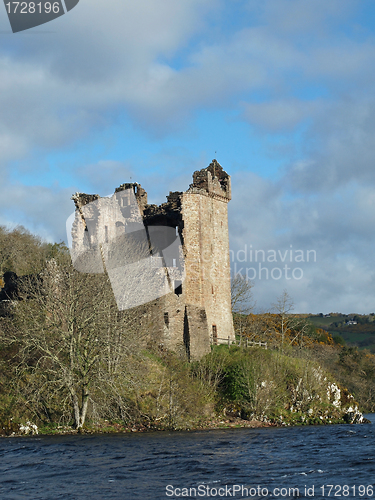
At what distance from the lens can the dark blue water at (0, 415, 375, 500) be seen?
15953 mm

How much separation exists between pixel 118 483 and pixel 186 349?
23.2 metres

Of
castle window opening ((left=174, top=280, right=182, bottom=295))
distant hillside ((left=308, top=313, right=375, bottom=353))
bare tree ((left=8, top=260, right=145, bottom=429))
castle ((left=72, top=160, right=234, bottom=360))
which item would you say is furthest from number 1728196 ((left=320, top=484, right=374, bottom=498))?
distant hillside ((left=308, top=313, right=375, bottom=353))

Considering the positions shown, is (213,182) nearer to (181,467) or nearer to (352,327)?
(181,467)

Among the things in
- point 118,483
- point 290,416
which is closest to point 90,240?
point 290,416

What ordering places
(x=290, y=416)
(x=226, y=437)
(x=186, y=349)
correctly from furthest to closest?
(x=186, y=349)
(x=290, y=416)
(x=226, y=437)

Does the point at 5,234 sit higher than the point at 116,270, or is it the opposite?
the point at 5,234

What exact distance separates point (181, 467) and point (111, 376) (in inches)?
420

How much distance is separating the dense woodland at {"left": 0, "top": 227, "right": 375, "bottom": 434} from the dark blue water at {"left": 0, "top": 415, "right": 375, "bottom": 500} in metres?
3.04

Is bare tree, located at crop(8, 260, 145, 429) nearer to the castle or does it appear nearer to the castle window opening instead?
the castle

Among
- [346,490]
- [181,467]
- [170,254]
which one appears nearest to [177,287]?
[170,254]

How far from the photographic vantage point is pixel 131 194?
4866 cm

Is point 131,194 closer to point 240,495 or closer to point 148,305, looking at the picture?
point 148,305

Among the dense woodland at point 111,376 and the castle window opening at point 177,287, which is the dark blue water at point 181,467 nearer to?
the dense woodland at point 111,376

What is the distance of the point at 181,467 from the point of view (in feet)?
63.5
